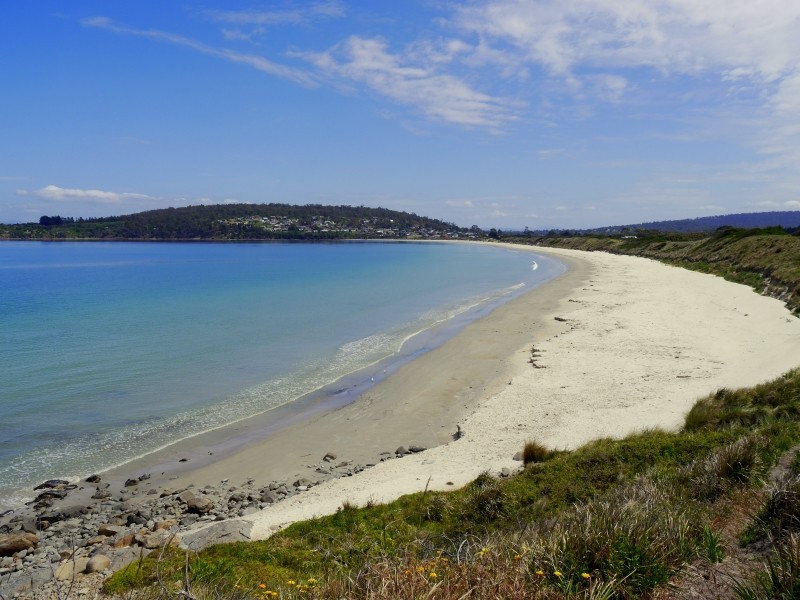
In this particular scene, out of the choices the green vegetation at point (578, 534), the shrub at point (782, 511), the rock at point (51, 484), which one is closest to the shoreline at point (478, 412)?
the rock at point (51, 484)

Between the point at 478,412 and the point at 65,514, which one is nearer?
the point at 65,514

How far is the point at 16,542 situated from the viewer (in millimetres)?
8586

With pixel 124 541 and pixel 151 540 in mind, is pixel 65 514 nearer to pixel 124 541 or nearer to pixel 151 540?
pixel 124 541

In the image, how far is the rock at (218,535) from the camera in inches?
299

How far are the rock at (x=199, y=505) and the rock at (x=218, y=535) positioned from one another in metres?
1.46

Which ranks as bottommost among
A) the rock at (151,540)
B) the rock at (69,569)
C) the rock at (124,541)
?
the rock at (124,541)

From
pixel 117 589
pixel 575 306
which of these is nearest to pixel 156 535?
pixel 117 589

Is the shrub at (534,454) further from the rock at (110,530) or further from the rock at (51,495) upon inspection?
the rock at (51,495)

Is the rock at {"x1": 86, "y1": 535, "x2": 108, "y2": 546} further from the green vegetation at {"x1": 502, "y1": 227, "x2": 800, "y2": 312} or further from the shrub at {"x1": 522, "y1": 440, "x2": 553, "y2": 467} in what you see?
the green vegetation at {"x1": 502, "y1": 227, "x2": 800, "y2": 312}

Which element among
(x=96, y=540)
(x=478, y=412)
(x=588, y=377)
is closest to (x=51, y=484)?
(x=96, y=540)

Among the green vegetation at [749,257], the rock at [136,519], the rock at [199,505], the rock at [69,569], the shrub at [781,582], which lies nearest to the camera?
the shrub at [781,582]

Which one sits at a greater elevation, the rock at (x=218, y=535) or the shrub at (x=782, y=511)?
the shrub at (x=782, y=511)

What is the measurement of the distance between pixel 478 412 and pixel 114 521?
8.33 meters

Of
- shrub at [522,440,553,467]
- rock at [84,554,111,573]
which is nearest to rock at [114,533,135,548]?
rock at [84,554,111,573]
